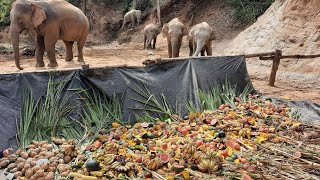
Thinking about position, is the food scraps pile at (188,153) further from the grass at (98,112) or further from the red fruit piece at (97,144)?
the grass at (98,112)

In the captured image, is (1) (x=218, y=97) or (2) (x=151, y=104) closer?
(2) (x=151, y=104)

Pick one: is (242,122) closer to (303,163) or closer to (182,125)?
(182,125)

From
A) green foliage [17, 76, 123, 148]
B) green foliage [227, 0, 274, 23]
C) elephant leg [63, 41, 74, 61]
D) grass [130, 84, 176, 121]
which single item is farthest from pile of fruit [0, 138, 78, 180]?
green foliage [227, 0, 274, 23]

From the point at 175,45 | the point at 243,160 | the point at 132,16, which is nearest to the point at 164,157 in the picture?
the point at 243,160

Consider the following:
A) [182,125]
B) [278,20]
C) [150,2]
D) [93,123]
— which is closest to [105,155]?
[93,123]

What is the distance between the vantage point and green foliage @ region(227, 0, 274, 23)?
17.3m

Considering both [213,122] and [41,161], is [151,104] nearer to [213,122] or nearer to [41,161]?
[213,122]

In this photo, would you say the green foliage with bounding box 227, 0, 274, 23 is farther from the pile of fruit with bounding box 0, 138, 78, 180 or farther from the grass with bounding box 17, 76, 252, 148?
the pile of fruit with bounding box 0, 138, 78, 180

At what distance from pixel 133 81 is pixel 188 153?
1.91 m

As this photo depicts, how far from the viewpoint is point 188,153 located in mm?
3133

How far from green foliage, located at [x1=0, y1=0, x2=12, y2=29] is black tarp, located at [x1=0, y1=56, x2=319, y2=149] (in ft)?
42.7

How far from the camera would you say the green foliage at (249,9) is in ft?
56.8

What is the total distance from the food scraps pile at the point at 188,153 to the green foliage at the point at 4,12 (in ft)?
45.7

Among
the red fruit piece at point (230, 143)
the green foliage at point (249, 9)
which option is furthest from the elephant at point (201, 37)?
the green foliage at point (249, 9)
